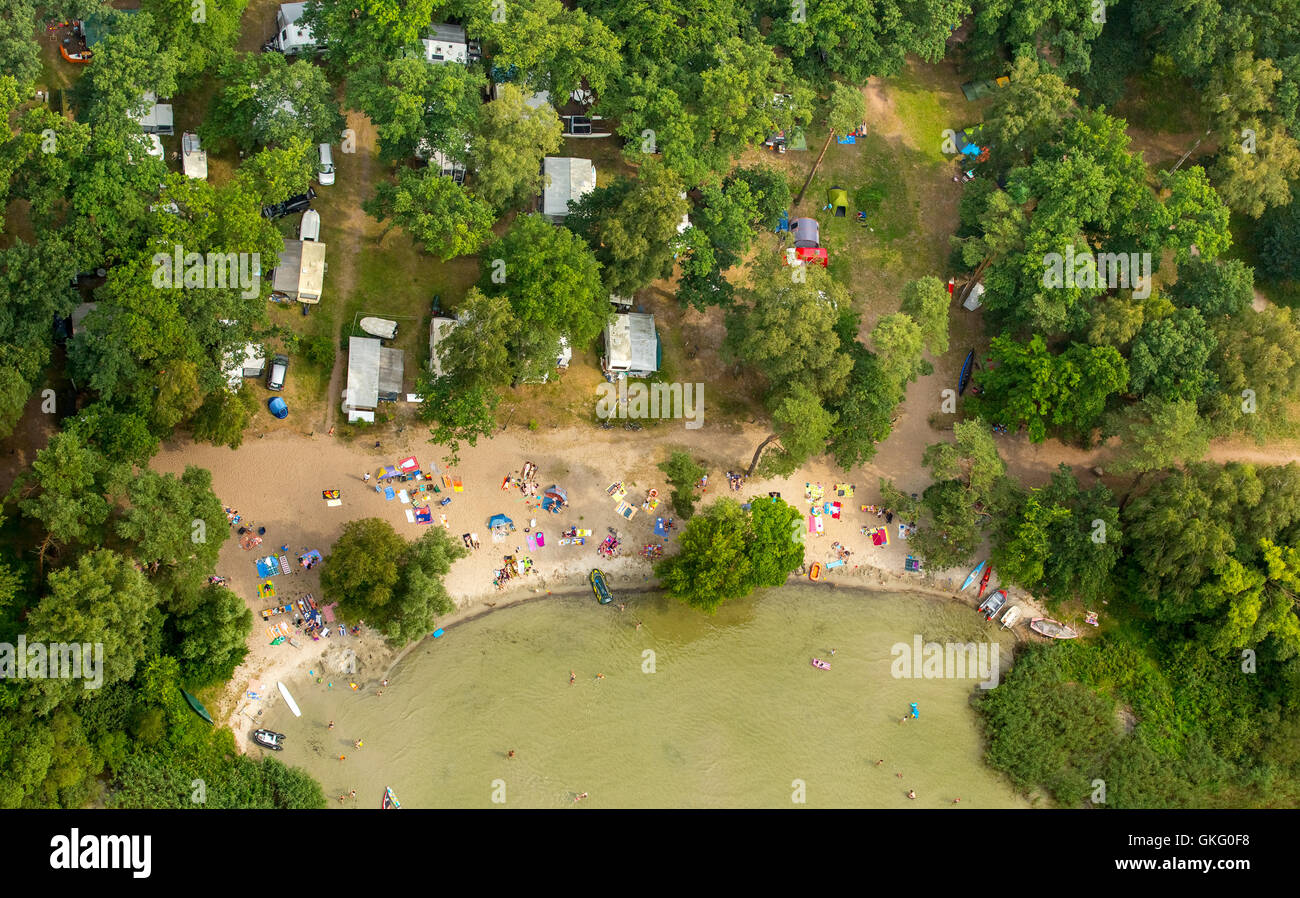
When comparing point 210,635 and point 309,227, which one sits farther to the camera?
point 309,227

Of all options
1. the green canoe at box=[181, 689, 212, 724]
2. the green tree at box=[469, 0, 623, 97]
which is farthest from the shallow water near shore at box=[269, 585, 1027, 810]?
the green tree at box=[469, 0, 623, 97]

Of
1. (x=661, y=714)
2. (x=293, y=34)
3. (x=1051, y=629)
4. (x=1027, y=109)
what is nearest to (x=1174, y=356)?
(x=1027, y=109)

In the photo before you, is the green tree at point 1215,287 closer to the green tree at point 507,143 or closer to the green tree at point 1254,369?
the green tree at point 1254,369

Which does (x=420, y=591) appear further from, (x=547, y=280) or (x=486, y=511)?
(x=547, y=280)

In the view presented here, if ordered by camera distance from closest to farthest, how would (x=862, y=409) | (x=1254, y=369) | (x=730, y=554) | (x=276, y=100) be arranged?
(x=730, y=554)
(x=276, y=100)
(x=862, y=409)
(x=1254, y=369)

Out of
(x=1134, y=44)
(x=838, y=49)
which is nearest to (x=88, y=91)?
(x=838, y=49)

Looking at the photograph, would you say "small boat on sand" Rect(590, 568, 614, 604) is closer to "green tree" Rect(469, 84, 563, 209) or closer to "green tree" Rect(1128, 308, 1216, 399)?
"green tree" Rect(469, 84, 563, 209)
